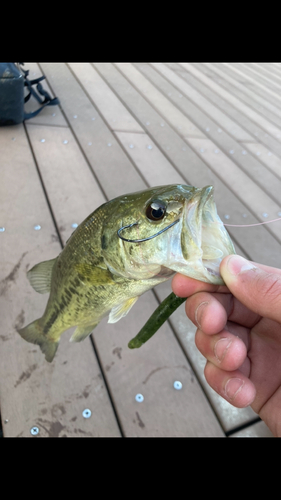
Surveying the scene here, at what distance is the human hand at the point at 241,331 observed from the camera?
914 millimetres

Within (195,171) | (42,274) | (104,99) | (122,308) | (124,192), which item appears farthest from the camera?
(104,99)

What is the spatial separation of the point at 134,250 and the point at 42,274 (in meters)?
0.46

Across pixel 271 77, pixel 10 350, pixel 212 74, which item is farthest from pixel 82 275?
pixel 271 77

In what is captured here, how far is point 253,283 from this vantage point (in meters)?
0.92

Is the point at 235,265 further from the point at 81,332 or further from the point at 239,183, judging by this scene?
the point at 239,183

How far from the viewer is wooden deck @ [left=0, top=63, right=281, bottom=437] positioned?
1.45 metres

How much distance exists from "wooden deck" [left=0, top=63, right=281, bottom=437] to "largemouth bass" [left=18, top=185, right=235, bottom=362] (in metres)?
0.45

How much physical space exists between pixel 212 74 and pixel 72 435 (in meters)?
4.43

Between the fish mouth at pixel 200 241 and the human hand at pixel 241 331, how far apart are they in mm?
49

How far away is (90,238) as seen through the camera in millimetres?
1051

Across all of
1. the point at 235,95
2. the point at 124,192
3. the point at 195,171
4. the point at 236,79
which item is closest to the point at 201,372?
the point at 124,192

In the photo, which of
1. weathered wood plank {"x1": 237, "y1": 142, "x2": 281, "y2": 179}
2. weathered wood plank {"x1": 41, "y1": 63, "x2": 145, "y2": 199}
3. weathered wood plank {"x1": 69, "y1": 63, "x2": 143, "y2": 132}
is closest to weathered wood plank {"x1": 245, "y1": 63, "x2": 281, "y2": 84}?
weathered wood plank {"x1": 237, "y1": 142, "x2": 281, "y2": 179}

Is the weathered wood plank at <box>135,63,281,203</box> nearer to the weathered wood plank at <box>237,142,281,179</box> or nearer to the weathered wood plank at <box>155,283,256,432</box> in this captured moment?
the weathered wood plank at <box>237,142,281,179</box>

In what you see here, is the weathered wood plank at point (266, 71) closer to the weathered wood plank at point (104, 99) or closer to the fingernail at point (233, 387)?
the weathered wood plank at point (104, 99)
